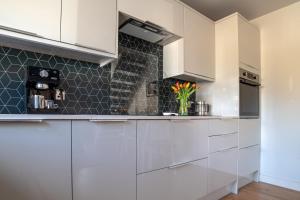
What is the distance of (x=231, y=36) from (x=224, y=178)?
1.83 meters

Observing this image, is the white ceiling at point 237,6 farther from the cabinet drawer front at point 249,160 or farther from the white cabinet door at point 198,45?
the cabinet drawer front at point 249,160

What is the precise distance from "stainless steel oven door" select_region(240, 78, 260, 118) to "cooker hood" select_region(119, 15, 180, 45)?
115 cm

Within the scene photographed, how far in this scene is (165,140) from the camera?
1601mm

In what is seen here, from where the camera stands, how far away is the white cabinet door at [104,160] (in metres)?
→ 1.13

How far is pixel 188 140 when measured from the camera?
1801 mm

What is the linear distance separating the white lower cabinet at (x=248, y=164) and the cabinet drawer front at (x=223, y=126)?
0.36 m

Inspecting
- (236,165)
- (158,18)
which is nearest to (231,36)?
(158,18)

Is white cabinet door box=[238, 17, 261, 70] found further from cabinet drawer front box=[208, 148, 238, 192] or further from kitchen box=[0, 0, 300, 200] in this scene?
cabinet drawer front box=[208, 148, 238, 192]

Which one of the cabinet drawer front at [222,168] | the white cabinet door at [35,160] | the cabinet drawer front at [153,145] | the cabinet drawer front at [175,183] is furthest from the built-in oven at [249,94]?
the white cabinet door at [35,160]

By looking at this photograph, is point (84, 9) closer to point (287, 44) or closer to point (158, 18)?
point (158, 18)

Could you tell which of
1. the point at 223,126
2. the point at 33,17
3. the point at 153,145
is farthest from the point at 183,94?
the point at 33,17

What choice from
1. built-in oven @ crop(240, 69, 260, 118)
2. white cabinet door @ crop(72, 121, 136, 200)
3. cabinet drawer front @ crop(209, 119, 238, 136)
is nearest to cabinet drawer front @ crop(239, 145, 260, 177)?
cabinet drawer front @ crop(209, 119, 238, 136)

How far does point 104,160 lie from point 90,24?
1080 mm

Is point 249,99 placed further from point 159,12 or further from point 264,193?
point 159,12
